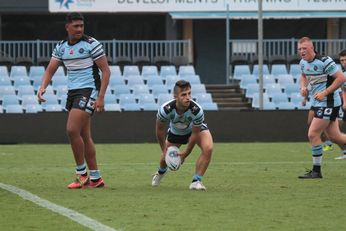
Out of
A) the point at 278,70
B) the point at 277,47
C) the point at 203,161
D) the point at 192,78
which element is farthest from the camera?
the point at 277,47

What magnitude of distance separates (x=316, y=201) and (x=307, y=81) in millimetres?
4417

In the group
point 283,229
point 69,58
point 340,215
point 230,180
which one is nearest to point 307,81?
point 230,180

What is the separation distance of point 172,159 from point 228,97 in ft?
61.3

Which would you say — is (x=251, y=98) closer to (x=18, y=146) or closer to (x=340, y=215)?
(x=18, y=146)

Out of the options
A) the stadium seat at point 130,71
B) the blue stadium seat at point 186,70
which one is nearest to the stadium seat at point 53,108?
the stadium seat at point 130,71

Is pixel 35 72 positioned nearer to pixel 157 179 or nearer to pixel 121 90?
pixel 121 90

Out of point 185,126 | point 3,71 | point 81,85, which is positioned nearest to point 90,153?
point 81,85

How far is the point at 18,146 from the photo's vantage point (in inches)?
936

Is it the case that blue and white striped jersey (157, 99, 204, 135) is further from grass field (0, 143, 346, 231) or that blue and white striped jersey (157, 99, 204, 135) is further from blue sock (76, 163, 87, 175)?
blue sock (76, 163, 87, 175)

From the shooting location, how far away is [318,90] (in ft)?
48.0

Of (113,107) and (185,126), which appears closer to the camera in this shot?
(185,126)

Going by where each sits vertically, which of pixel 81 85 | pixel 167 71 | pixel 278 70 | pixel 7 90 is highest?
pixel 81 85

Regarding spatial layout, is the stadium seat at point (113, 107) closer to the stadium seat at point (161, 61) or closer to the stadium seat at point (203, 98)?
the stadium seat at point (203, 98)

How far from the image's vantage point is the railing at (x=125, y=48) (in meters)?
31.7
